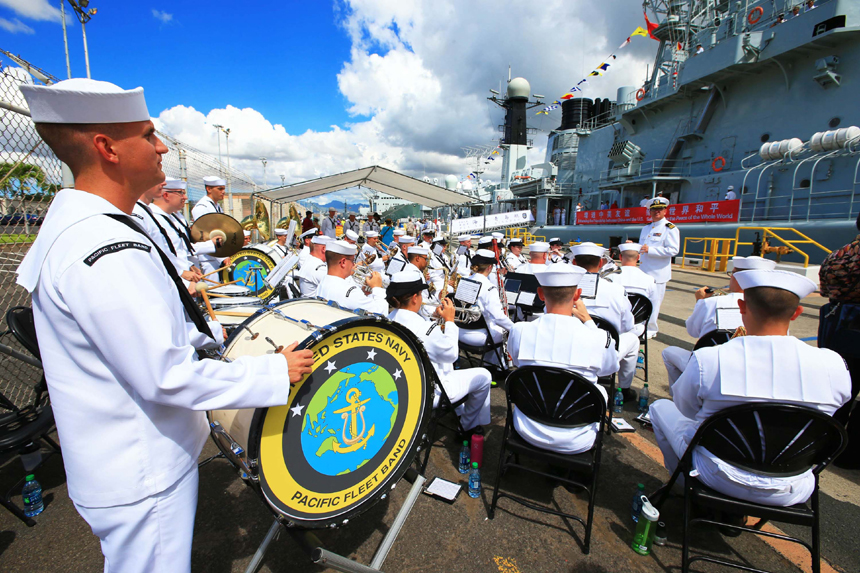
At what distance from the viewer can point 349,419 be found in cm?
178

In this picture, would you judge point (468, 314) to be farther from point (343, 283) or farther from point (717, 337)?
point (717, 337)

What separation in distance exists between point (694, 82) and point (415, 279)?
67.8 feet

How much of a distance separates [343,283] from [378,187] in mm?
10692

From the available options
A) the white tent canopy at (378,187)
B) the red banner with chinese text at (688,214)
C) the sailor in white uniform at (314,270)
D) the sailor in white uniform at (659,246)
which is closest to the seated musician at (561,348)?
the sailor in white uniform at (314,270)

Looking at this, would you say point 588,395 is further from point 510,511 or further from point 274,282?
point 274,282

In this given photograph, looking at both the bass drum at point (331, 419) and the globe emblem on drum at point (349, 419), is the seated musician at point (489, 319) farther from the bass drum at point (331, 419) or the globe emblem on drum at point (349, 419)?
the globe emblem on drum at point (349, 419)

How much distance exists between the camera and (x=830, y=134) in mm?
12203

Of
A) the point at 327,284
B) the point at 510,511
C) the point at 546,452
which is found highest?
the point at 327,284

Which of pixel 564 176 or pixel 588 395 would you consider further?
pixel 564 176

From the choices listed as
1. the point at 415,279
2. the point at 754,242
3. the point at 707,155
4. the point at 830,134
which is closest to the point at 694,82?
the point at 707,155

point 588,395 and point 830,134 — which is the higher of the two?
point 830,134

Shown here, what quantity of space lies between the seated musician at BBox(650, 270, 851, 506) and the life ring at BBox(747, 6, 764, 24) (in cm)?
2002

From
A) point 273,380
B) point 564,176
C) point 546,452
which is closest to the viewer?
point 273,380

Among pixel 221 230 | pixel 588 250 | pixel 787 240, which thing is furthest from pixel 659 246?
pixel 787 240
